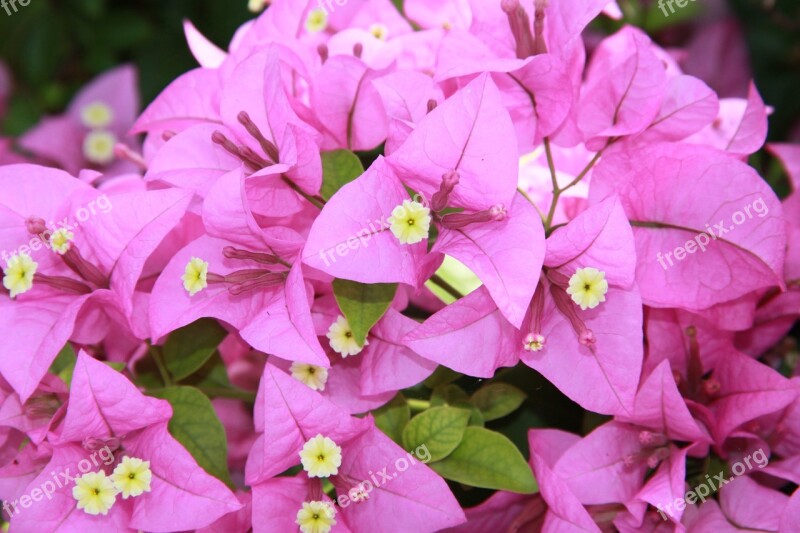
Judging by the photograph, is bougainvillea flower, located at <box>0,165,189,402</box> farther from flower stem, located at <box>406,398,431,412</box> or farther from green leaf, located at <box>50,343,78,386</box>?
flower stem, located at <box>406,398,431,412</box>

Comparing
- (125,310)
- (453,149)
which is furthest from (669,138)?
(125,310)

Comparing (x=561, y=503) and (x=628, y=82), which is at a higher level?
(x=628, y=82)

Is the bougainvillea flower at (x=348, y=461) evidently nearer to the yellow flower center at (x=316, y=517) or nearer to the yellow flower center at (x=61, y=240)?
the yellow flower center at (x=316, y=517)

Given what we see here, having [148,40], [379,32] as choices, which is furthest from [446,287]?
[148,40]

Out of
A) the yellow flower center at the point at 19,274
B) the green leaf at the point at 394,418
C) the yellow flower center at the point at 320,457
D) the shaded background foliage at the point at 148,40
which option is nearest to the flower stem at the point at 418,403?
the green leaf at the point at 394,418

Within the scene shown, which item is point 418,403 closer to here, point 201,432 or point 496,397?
point 496,397

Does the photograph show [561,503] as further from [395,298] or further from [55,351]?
[55,351]
